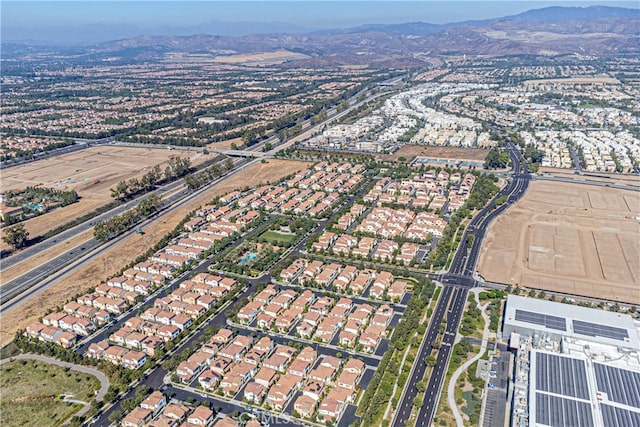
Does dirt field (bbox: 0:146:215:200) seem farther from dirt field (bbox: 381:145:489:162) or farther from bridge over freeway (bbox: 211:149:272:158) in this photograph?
dirt field (bbox: 381:145:489:162)

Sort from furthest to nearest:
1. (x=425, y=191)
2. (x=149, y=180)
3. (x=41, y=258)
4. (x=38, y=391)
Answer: (x=149, y=180) < (x=425, y=191) < (x=41, y=258) < (x=38, y=391)

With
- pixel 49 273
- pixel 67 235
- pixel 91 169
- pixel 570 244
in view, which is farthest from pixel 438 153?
pixel 49 273

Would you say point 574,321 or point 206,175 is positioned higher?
point 206,175

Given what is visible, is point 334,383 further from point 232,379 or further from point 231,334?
point 231,334

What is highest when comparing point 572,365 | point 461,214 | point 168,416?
point 461,214

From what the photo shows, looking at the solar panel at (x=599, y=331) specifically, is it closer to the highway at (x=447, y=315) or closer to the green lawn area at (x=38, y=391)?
the highway at (x=447, y=315)

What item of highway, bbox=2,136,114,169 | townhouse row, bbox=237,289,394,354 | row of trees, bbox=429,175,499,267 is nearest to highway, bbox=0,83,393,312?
townhouse row, bbox=237,289,394,354

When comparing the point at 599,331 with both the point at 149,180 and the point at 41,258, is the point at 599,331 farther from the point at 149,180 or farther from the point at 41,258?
the point at 149,180
